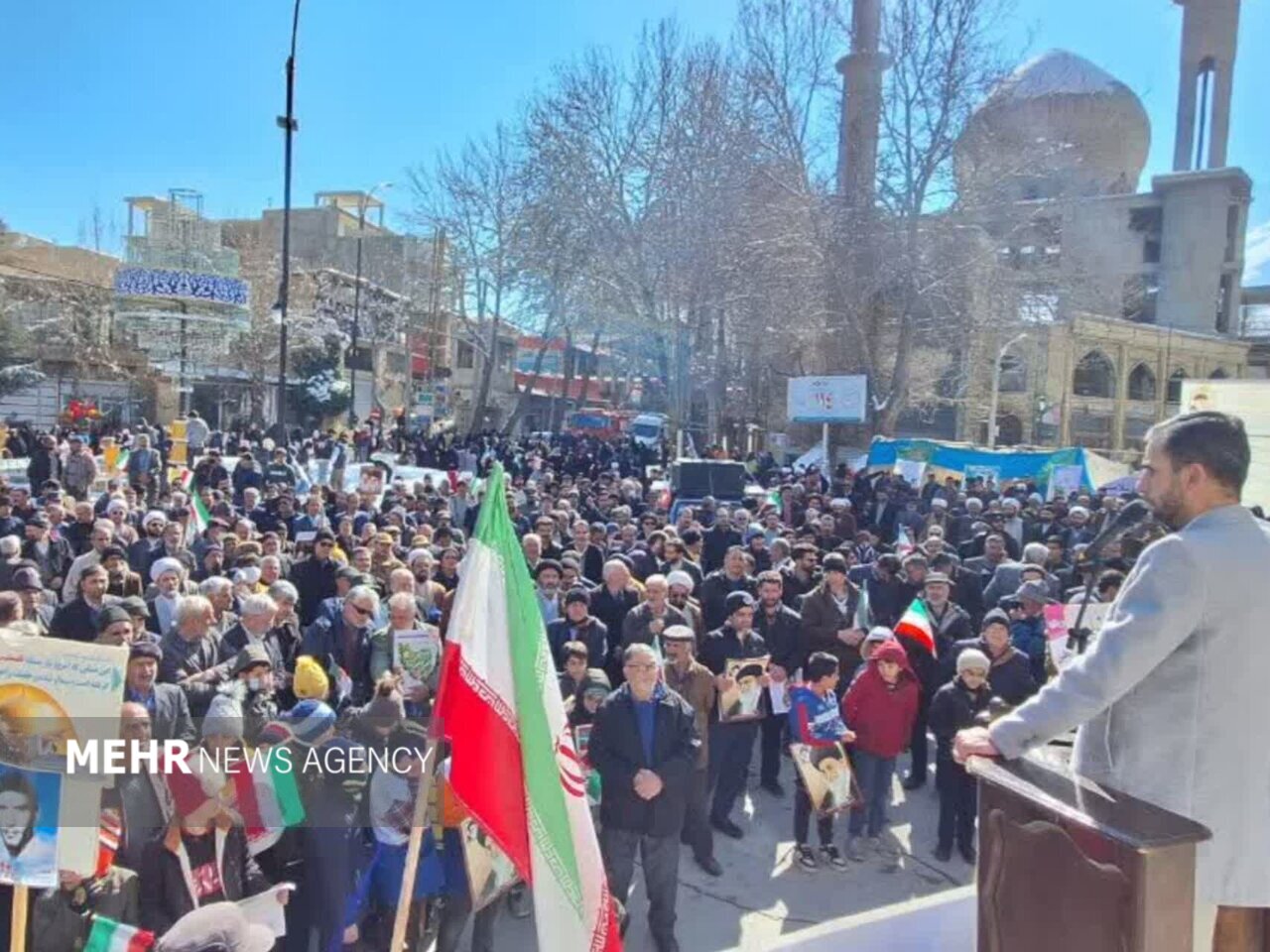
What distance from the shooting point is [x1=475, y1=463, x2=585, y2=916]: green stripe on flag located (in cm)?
301

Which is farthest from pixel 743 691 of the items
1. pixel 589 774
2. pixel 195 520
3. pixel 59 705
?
pixel 195 520

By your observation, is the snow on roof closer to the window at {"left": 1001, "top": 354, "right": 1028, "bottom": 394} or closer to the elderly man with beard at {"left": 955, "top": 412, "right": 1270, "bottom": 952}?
the window at {"left": 1001, "top": 354, "right": 1028, "bottom": 394}

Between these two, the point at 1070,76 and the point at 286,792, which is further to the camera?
the point at 1070,76

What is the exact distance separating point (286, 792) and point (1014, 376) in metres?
44.4

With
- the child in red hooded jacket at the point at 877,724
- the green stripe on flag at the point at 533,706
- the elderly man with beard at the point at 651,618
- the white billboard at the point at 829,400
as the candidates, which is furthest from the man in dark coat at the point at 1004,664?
the white billboard at the point at 829,400

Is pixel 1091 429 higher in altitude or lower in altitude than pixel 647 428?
higher

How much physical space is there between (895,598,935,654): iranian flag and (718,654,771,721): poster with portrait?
119 cm

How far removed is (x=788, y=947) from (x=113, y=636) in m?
4.50

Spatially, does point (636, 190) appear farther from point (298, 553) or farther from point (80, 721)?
point (80, 721)

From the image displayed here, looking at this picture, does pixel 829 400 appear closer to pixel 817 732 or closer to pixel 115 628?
pixel 817 732

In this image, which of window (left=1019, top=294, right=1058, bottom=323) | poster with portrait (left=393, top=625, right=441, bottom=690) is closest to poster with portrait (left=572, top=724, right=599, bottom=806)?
poster with portrait (left=393, top=625, right=441, bottom=690)

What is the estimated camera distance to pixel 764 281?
1038 inches

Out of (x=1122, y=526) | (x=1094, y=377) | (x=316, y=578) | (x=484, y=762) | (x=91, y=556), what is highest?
(x=1094, y=377)

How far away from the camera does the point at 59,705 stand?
3.26 m
